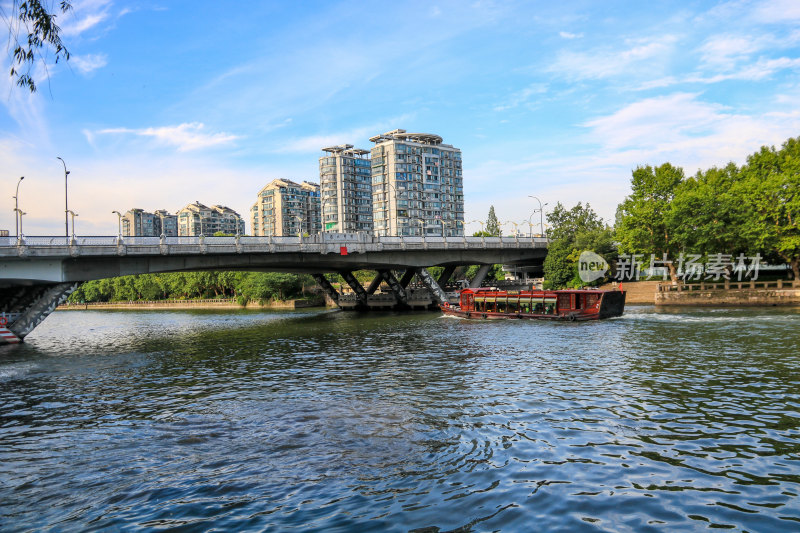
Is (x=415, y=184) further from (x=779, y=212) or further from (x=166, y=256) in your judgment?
(x=166, y=256)

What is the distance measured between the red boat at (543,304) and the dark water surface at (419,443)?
62.9ft

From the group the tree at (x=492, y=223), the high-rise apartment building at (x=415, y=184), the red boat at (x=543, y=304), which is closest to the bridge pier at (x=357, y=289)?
the red boat at (x=543, y=304)

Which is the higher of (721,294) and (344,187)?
(344,187)

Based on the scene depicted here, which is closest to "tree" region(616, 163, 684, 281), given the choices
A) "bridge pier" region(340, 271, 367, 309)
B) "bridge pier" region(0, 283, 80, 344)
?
"bridge pier" region(340, 271, 367, 309)

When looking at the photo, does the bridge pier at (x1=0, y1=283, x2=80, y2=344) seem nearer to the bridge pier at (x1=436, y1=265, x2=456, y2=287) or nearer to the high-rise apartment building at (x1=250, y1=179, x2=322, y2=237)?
the bridge pier at (x1=436, y1=265, x2=456, y2=287)

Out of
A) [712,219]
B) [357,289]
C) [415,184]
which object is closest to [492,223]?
[415,184]

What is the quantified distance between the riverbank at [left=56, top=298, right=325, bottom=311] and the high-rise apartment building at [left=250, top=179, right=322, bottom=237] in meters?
55.8

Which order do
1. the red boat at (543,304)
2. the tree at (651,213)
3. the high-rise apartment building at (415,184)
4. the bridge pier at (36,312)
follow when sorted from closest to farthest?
1. the bridge pier at (36,312)
2. the red boat at (543,304)
3. the tree at (651,213)
4. the high-rise apartment building at (415,184)

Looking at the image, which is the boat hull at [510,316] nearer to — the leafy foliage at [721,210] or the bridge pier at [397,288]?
the bridge pier at [397,288]

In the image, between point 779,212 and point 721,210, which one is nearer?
point 779,212

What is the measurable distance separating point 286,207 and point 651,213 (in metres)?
140

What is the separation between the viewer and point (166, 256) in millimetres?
52312

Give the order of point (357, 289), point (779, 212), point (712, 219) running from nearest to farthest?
point (779, 212) → point (712, 219) → point (357, 289)

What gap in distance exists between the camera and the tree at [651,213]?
224 ft
